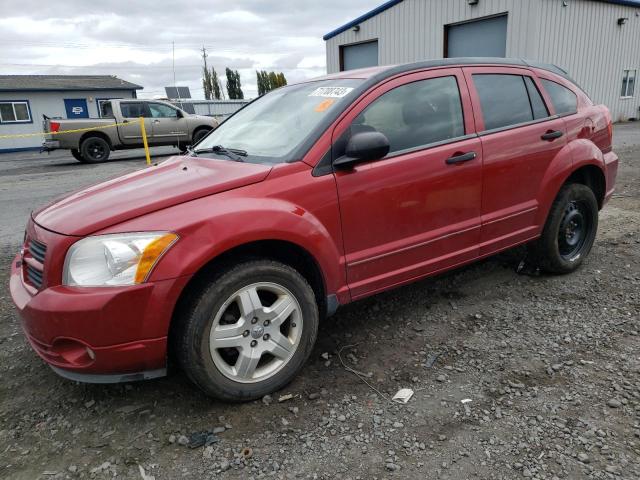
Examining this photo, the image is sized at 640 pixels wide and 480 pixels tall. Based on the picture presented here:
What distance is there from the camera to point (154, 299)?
2.24 metres

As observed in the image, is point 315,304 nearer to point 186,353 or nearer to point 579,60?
point 186,353

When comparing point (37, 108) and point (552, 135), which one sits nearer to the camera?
point (552, 135)

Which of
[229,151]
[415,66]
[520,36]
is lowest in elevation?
[229,151]

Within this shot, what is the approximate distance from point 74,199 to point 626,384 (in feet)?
10.4

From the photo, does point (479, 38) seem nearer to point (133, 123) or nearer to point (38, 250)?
point (133, 123)

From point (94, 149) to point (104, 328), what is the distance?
558 inches

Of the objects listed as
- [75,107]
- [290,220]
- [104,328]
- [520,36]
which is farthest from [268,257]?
[75,107]

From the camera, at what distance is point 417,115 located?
10.3 feet

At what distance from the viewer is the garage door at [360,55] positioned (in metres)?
21.0

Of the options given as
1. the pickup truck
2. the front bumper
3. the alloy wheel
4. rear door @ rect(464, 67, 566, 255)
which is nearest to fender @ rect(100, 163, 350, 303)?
the front bumper

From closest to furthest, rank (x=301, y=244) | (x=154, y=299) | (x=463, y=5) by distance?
(x=154, y=299), (x=301, y=244), (x=463, y=5)

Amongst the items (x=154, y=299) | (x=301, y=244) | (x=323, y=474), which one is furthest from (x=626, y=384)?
(x=154, y=299)

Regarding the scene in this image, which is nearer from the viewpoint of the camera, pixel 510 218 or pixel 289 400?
pixel 289 400

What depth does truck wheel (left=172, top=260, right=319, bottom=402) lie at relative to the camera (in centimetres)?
236
